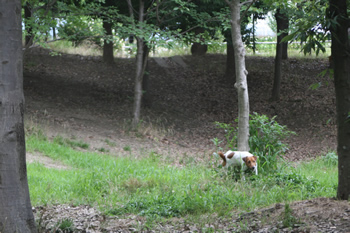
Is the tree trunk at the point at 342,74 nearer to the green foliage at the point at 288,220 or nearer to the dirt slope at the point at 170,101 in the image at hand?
the green foliage at the point at 288,220

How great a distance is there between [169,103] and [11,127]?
15.7 metres

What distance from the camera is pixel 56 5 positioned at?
14.5m

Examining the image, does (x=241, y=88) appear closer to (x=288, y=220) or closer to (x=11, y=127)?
(x=288, y=220)

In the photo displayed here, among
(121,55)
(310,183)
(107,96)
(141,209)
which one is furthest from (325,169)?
(121,55)

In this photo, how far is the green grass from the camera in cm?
578

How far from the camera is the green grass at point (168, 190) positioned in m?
5.78

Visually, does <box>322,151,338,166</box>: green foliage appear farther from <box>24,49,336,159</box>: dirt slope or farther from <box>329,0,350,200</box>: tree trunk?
<box>329,0,350,200</box>: tree trunk

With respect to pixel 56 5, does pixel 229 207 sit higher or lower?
lower

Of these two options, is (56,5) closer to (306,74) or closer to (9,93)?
(9,93)

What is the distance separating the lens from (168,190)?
677cm

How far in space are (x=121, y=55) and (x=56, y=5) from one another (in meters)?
12.4

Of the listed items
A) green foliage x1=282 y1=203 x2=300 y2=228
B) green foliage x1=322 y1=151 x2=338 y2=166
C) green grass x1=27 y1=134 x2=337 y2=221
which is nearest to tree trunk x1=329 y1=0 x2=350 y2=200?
green foliage x1=282 y1=203 x2=300 y2=228

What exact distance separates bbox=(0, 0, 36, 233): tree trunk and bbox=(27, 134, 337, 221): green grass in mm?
1668

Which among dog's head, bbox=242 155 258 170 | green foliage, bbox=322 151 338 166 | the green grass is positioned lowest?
green foliage, bbox=322 151 338 166
